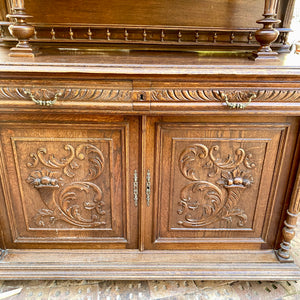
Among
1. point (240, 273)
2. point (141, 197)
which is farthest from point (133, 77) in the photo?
point (240, 273)

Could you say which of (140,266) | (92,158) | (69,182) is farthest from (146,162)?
(140,266)

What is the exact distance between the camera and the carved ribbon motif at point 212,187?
1.01 meters

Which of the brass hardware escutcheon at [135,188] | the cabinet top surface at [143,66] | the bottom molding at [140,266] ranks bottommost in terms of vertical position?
the bottom molding at [140,266]

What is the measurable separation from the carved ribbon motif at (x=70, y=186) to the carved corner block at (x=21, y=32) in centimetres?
33

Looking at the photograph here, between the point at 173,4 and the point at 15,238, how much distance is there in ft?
3.76

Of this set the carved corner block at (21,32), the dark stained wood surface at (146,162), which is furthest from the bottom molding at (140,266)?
the carved corner block at (21,32)

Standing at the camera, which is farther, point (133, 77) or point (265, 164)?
point (265, 164)

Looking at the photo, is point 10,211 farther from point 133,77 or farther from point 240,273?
point 240,273

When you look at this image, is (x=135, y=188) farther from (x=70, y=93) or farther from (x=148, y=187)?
(x=70, y=93)

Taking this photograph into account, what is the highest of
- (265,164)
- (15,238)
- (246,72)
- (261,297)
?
(246,72)

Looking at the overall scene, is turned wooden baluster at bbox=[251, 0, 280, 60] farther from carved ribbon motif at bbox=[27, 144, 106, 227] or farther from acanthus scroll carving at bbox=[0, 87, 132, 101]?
carved ribbon motif at bbox=[27, 144, 106, 227]

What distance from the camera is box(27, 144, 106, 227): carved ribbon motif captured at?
3.31 feet

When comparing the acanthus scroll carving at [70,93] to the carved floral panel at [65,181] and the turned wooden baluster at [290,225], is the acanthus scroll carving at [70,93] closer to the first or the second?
the carved floral panel at [65,181]

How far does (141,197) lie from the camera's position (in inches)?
41.8
